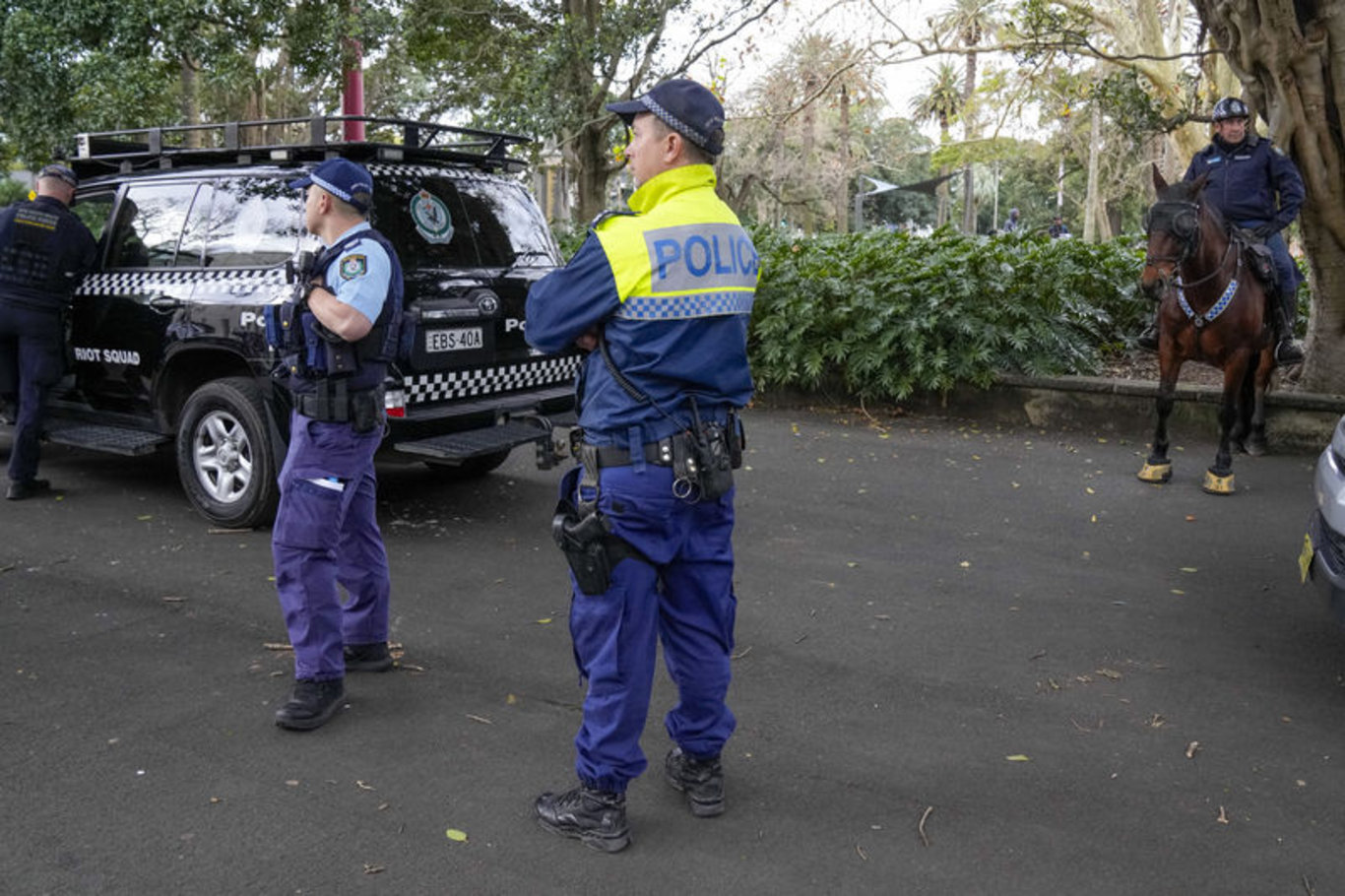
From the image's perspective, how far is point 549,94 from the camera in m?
15.3

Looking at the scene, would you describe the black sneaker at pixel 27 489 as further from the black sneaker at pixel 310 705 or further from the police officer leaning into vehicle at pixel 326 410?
the black sneaker at pixel 310 705

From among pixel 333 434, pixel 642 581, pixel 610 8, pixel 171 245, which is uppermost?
pixel 610 8

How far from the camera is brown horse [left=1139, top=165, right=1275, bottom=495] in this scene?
24.4 feet

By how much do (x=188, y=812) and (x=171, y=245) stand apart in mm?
4444

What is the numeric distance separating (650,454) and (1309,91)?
7.73 metres

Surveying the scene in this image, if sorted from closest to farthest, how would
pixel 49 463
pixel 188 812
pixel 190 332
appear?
pixel 188 812
pixel 190 332
pixel 49 463

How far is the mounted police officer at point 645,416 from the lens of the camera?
124 inches

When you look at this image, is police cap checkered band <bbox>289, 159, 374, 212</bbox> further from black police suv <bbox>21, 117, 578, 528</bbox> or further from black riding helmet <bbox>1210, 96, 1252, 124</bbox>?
black riding helmet <bbox>1210, 96, 1252, 124</bbox>

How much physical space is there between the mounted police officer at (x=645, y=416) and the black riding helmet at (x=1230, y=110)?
6.16 m

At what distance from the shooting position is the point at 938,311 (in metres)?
10.4

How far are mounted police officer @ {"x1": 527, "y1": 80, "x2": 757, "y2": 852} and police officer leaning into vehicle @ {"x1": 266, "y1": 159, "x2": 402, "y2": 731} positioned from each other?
3.62ft

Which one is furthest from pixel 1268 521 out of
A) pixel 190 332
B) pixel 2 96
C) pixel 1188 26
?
pixel 1188 26

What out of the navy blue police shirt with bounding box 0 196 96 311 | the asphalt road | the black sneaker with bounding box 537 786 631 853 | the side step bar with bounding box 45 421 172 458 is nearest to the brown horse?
the asphalt road

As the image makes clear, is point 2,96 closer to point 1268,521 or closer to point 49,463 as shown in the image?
point 49,463
